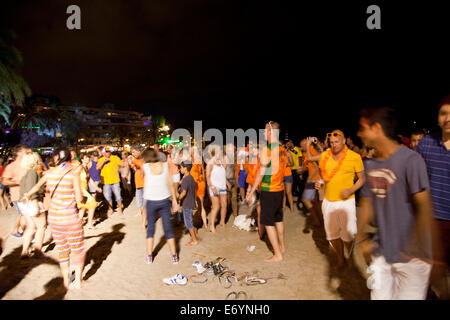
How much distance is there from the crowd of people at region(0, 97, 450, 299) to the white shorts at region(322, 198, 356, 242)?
14mm

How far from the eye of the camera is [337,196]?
362cm

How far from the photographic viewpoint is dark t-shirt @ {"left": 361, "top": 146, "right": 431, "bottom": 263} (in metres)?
1.81

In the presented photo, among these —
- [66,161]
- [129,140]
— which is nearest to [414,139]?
[66,161]

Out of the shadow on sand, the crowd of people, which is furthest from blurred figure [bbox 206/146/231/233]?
the shadow on sand

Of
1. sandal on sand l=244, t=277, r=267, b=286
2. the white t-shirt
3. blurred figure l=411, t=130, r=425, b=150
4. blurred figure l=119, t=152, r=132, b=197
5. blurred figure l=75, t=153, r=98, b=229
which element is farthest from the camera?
blurred figure l=119, t=152, r=132, b=197

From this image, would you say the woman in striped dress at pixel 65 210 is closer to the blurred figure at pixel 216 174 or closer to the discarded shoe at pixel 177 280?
the discarded shoe at pixel 177 280

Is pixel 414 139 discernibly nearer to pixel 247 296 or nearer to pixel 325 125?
pixel 247 296

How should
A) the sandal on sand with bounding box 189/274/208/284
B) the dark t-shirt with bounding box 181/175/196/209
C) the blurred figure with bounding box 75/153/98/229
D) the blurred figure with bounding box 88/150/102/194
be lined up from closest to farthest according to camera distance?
the sandal on sand with bounding box 189/274/208/284, the blurred figure with bounding box 75/153/98/229, the dark t-shirt with bounding box 181/175/196/209, the blurred figure with bounding box 88/150/102/194

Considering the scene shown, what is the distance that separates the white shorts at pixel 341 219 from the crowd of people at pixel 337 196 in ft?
0.04

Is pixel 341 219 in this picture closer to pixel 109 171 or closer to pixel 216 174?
pixel 216 174

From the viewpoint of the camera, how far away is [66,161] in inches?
142

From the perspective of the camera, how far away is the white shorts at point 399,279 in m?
1.83

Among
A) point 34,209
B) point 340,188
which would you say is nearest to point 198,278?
point 340,188

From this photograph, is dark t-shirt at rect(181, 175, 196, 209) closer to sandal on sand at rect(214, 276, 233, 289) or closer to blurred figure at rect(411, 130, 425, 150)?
sandal on sand at rect(214, 276, 233, 289)
